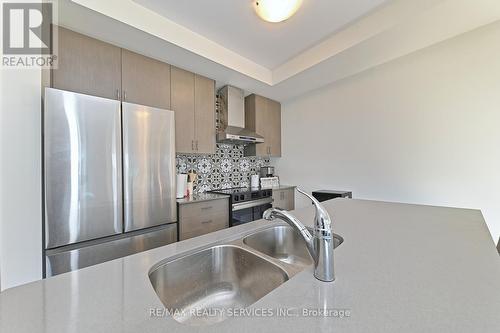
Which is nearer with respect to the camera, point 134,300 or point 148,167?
point 134,300

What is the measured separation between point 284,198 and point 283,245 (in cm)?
226

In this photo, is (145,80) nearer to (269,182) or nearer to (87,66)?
(87,66)

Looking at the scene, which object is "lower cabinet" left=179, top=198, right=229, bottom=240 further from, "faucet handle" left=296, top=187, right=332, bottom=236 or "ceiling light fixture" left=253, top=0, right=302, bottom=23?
"ceiling light fixture" left=253, top=0, right=302, bottom=23

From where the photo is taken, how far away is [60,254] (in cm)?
135

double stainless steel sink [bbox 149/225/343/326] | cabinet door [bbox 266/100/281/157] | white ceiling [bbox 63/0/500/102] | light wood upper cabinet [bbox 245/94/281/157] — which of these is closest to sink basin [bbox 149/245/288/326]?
double stainless steel sink [bbox 149/225/343/326]

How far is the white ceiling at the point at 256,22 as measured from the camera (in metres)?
1.68

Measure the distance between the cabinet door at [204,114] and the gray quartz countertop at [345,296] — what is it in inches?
72.5

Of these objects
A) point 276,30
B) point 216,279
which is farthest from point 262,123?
point 216,279

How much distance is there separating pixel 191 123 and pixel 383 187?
8.58 ft

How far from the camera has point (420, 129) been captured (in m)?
2.35

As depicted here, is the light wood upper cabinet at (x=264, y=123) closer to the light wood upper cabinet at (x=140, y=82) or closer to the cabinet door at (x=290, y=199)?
the cabinet door at (x=290, y=199)

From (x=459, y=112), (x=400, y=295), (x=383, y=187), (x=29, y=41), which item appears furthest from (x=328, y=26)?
(x=29, y=41)

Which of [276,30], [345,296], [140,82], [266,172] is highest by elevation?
[276,30]

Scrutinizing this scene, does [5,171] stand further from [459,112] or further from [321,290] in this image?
[459,112]
